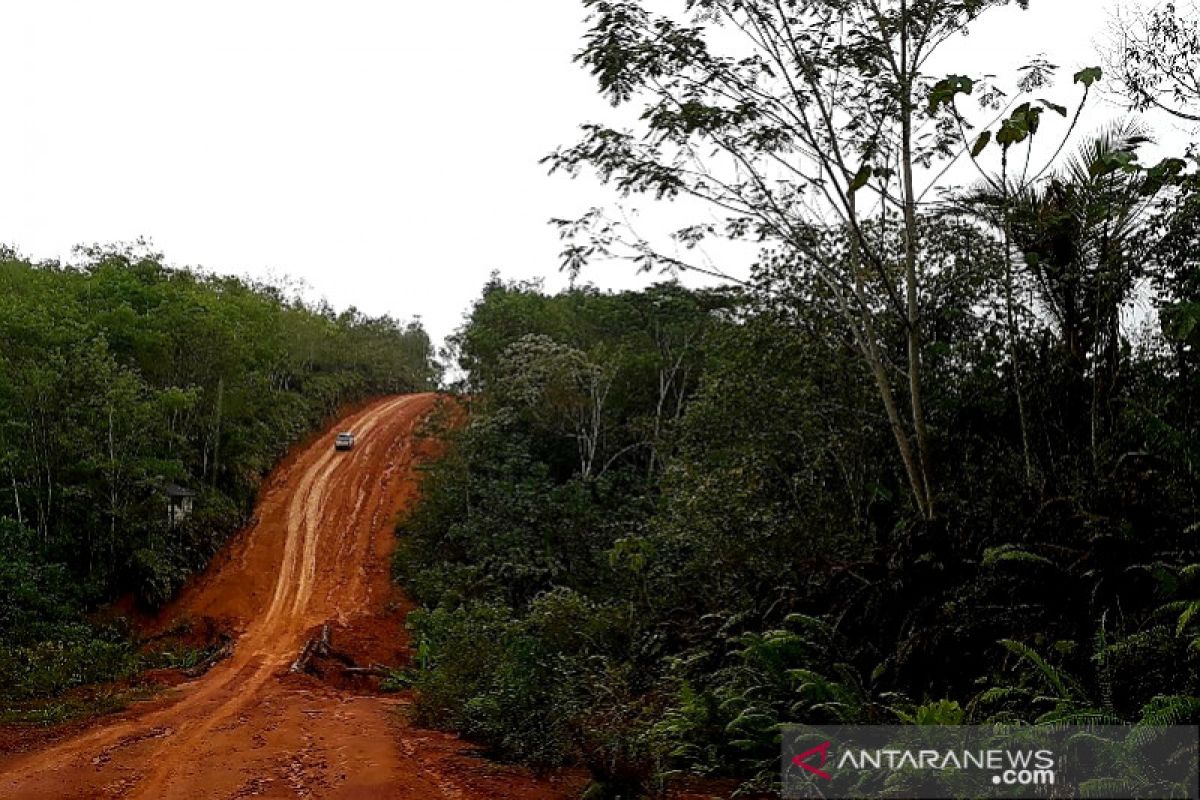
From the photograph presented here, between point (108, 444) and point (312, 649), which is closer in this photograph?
point (312, 649)

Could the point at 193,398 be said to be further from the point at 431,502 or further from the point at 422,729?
the point at 422,729

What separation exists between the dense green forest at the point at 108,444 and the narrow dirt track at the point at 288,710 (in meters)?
1.71

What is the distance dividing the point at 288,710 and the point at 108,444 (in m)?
11.2

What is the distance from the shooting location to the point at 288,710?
40.5 ft

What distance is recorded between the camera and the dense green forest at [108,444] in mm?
17781

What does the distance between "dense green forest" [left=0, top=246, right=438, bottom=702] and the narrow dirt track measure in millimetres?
1711

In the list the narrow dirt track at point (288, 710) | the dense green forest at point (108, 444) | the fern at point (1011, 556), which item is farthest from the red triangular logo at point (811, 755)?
the dense green forest at point (108, 444)

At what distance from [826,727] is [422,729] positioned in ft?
17.0

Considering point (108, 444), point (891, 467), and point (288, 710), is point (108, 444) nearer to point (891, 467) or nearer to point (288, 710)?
point (288, 710)

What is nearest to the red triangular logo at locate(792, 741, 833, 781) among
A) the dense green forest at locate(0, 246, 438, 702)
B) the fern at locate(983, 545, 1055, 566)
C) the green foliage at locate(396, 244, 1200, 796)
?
the green foliage at locate(396, 244, 1200, 796)

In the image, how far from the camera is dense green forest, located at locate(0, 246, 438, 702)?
17.8 metres

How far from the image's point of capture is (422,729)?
402 inches

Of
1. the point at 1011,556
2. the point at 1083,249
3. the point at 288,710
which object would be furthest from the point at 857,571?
the point at 288,710

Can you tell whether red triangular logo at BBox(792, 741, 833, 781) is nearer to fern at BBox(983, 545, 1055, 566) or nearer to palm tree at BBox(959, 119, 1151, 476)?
fern at BBox(983, 545, 1055, 566)
